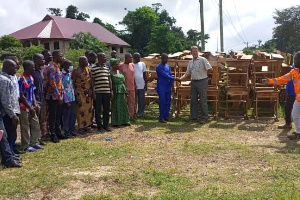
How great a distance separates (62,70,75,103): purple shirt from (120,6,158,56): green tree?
45368 mm

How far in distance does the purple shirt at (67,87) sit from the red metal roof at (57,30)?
34.5 metres

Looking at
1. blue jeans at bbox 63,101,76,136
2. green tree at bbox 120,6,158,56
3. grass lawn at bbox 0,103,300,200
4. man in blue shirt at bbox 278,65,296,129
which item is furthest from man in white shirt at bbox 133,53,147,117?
green tree at bbox 120,6,158,56

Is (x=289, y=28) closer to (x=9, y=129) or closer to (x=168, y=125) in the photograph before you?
(x=168, y=125)

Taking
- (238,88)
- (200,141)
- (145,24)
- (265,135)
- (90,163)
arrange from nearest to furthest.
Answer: (90,163) → (200,141) → (265,135) → (238,88) → (145,24)

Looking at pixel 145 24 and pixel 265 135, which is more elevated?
pixel 145 24

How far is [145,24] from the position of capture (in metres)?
53.3

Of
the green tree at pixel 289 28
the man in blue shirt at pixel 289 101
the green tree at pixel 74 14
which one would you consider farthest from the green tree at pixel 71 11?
the man in blue shirt at pixel 289 101

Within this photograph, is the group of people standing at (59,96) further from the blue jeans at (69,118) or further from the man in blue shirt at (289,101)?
the man in blue shirt at (289,101)

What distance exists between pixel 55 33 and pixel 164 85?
1362 inches

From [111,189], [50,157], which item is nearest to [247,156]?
[111,189]

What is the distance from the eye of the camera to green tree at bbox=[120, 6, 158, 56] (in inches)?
2088

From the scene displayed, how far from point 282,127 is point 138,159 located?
4.01 metres

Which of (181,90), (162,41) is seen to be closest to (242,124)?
(181,90)

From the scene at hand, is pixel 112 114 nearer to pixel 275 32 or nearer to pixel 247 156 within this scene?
pixel 247 156
